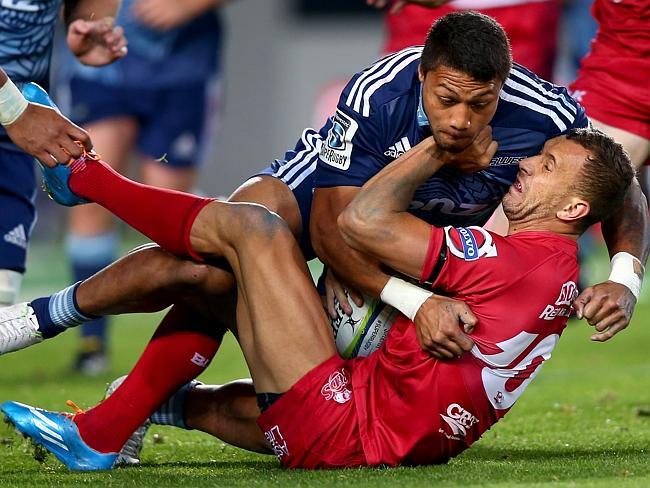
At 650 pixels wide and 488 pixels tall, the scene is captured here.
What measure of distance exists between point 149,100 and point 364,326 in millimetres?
3896

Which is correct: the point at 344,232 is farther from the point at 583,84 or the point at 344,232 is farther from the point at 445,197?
the point at 583,84

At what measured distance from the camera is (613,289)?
4129 mm

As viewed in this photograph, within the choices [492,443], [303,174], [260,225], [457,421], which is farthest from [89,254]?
[457,421]

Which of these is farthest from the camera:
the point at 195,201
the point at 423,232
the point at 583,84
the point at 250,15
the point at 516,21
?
the point at 250,15

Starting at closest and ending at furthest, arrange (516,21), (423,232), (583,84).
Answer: (423,232) < (583,84) < (516,21)

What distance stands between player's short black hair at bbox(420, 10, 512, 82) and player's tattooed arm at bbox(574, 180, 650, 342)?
2.38 feet

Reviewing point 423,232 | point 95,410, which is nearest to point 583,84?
point 423,232

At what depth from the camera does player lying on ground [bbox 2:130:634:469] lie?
388 centimetres

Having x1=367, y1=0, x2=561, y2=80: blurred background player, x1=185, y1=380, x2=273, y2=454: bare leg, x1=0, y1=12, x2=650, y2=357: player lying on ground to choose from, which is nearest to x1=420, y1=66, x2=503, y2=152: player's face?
x1=0, y1=12, x2=650, y2=357: player lying on ground

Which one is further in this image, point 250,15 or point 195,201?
point 250,15

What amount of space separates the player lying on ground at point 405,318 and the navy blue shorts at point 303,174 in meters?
0.58

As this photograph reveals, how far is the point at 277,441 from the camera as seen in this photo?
4039mm

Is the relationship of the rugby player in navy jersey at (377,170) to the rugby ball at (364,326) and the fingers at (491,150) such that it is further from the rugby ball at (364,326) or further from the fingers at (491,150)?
the rugby ball at (364,326)

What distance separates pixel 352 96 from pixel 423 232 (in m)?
0.61
